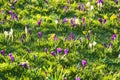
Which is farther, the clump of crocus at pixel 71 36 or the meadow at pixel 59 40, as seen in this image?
the clump of crocus at pixel 71 36

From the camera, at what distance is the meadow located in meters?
7.11

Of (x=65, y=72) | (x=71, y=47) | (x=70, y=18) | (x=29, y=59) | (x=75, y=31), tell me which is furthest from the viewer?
(x=70, y=18)

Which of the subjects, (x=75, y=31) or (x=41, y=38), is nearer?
(x=41, y=38)

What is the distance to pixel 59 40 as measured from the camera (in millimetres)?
8375

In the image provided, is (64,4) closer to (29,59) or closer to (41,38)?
(41,38)

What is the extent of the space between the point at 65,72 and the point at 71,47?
1352 mm

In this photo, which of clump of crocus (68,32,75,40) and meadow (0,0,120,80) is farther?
clump of crocus (68,32,75,40)

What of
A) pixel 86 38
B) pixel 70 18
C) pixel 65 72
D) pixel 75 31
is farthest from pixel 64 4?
pixel 65 72

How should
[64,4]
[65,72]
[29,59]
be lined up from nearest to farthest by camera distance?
[65,72] → [29,59] → [64,4]

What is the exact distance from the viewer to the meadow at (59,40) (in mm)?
7109

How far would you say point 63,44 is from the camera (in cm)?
831

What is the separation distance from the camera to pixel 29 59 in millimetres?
7492

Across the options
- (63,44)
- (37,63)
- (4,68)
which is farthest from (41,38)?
(4,68)

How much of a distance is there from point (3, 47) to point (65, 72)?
185 cm
